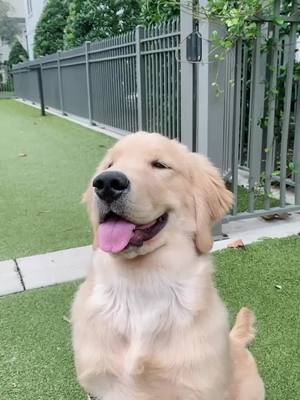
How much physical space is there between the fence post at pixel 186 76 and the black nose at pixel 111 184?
2.60 metres

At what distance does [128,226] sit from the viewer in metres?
1.77

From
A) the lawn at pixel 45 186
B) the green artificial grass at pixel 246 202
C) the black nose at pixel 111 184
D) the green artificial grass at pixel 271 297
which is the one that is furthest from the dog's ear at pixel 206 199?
the green artificial grass at pixel 246 202

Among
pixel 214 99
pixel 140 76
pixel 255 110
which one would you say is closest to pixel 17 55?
pixel 140 76

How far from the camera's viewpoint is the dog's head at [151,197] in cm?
170

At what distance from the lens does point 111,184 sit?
167cm

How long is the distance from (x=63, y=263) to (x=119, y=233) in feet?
7.12

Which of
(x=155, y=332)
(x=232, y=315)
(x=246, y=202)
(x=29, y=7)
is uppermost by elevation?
(x=29, y=7)

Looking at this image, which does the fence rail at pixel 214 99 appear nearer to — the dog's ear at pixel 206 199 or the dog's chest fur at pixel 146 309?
the dog's ear at pixel 206 199

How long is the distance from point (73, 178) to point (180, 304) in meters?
5.20

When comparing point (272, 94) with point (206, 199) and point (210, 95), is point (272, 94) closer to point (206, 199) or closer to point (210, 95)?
point (210, 95)

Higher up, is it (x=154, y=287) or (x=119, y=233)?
(x=119, y=233)

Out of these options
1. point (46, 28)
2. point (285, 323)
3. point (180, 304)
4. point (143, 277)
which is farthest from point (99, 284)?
point (46, 28)

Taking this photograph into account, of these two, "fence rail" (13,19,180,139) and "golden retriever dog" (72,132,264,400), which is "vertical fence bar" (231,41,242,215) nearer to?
"golden retriever dog" (72,132,264,400)

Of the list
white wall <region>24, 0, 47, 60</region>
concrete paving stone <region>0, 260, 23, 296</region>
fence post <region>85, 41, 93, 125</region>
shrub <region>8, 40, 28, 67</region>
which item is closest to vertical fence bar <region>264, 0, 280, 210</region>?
concrete paving stone <region>0, 260, 23, 296</region>
